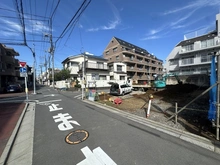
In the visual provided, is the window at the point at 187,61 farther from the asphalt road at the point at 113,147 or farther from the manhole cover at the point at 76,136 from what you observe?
the manhole cover at the point at 76,136

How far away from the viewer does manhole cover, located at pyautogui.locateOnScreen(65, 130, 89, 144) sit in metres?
3.56

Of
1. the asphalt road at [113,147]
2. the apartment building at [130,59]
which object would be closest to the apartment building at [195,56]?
the apartment building at [130,59]

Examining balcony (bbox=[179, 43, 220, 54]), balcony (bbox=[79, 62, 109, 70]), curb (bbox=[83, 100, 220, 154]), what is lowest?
curb (bbox=[83, 100, 220, 154])

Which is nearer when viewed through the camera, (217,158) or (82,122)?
(217,158)

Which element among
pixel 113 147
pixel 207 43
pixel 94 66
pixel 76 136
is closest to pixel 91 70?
pixel 94 66

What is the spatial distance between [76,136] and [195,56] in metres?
A: 29.1

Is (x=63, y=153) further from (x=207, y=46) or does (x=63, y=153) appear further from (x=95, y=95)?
(x=207, y=46)

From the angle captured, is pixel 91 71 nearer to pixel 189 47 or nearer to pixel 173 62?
pixel 173 62

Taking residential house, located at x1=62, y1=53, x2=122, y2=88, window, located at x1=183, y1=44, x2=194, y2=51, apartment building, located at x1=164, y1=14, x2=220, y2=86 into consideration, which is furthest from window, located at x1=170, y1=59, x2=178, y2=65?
residential house, located at x1=62, y1=53, x2=122, y2=88

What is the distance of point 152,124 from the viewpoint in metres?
4.78

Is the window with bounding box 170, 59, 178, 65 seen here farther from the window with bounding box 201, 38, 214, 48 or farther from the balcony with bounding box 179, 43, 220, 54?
the window with bounding box 201, 38, 214, 48

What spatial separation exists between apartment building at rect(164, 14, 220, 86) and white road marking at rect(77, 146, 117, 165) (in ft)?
66.8

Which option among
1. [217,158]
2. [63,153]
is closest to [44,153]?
→ [63,153]

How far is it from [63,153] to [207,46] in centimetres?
2956
